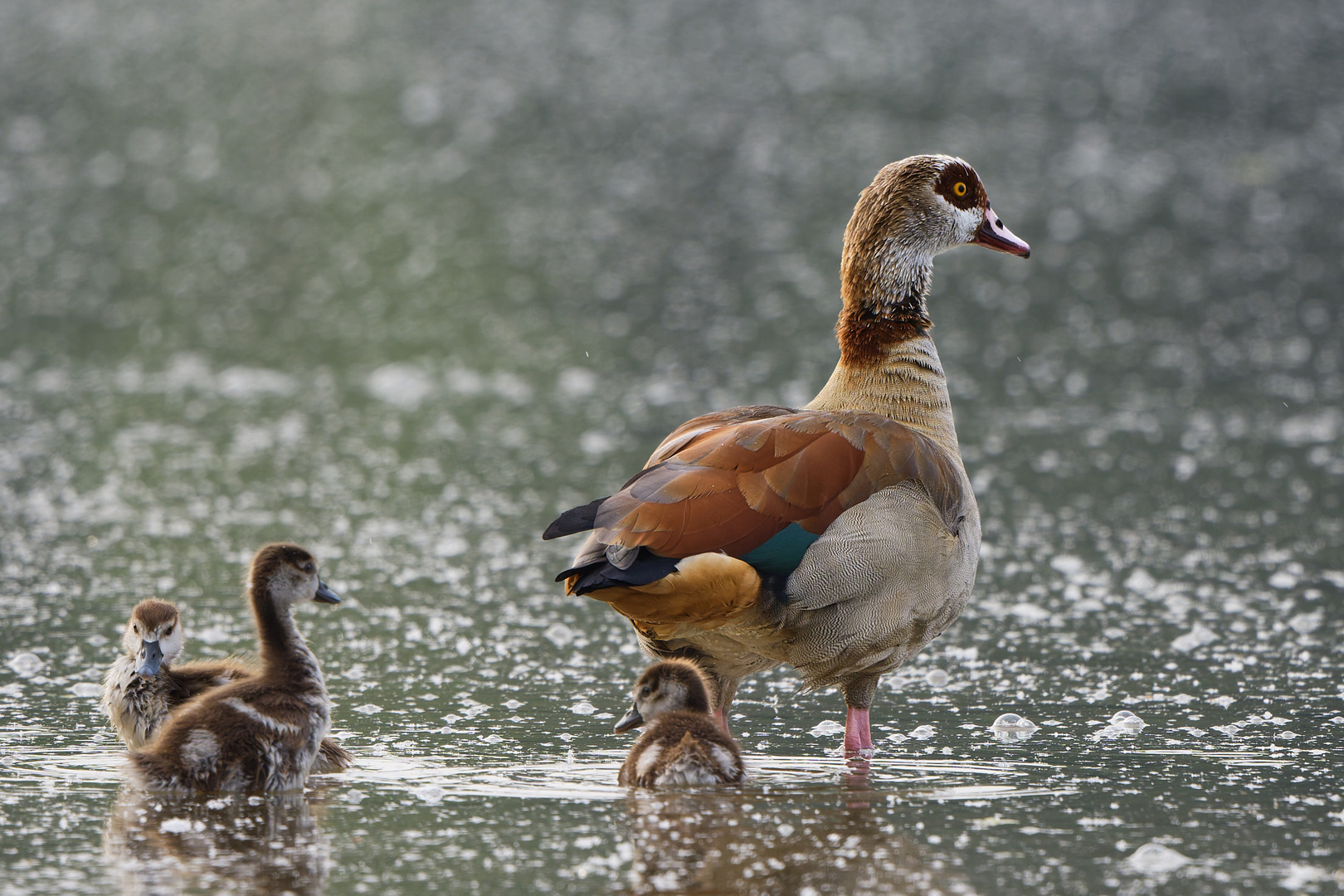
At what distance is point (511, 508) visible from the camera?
35.1 ft

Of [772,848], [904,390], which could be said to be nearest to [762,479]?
[904,390]

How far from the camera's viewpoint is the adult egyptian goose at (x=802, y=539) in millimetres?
5027

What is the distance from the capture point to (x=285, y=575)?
5.50 meters

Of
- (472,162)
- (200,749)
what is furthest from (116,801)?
(472,162)

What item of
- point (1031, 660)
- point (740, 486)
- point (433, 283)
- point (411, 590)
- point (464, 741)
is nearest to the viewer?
point (740, 486)

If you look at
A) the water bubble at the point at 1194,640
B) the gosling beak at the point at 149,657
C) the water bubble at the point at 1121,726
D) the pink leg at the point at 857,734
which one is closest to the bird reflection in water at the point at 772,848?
the pink leg at the point at 857,734

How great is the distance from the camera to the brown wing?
507cm

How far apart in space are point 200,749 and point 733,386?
397 inches

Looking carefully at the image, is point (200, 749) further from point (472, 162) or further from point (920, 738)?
point (472, 162)

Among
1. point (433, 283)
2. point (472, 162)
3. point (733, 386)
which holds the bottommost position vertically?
point (733, 386)

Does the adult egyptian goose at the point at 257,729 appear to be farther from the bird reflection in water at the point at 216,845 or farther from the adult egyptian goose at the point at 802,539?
the adult egyptian goose at the point at 802,539

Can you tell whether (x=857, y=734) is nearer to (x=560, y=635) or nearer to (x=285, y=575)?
(x=285, y=575)

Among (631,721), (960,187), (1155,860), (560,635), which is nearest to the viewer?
(1155,860)

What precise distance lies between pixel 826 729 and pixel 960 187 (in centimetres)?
228
